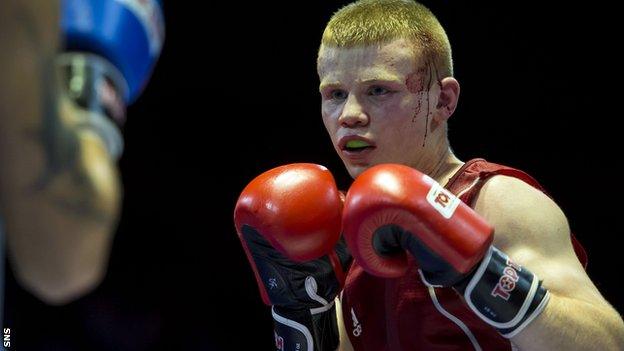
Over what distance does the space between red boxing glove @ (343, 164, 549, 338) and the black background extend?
2.96 meters

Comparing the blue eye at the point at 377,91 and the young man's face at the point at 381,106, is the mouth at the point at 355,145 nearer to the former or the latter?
the young man's face at the point at 381,106

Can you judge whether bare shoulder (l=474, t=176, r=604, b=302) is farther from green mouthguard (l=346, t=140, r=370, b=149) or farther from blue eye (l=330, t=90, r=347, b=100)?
blue eye (l=330, t=90, r=347, b=100)

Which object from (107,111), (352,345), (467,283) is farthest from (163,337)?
(107,111)

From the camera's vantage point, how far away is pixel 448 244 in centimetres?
174

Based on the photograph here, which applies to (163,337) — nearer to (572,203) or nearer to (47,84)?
(572,203)

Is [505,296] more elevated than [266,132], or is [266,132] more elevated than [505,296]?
[505,296]

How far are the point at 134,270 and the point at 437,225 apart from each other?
10.3 ft

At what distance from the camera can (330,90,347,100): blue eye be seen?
2281 mm

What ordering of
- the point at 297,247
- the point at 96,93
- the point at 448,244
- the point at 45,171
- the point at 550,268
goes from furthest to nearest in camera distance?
the point at 297,247 < the point at 550,268 < the point at 448,244 < the point at 96,93 < the point at 45,171

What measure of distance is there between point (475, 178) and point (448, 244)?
372 millimetres

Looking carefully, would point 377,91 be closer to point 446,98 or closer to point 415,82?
point 415,82

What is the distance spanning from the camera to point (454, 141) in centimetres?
479

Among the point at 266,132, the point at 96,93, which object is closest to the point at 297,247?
the point at 96,93

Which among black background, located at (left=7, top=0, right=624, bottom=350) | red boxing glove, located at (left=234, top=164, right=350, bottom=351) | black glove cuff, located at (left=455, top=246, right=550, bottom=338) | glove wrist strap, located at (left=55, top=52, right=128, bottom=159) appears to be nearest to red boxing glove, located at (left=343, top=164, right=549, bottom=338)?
black glove cuff, located at (left=455, top=246, right=550, bottom=338)
